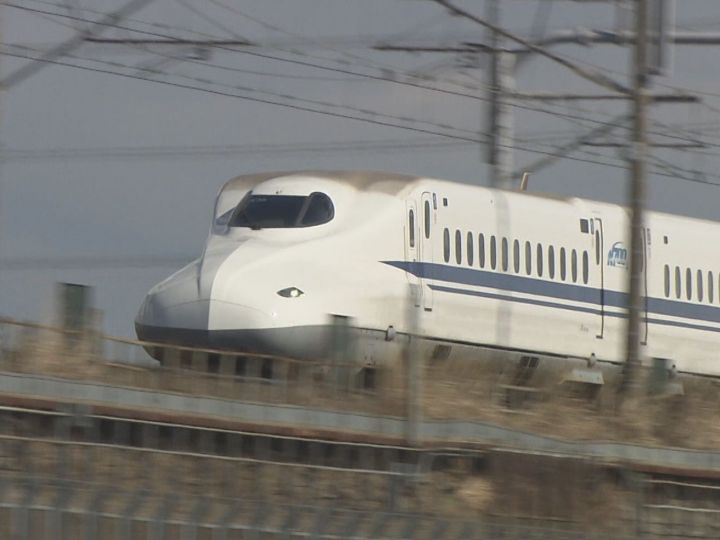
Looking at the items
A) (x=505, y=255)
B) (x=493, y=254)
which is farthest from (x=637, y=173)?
(x=505, y=255)

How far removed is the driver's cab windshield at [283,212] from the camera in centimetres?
2325

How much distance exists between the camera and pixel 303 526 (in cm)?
1213

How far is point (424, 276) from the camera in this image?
2383 cm

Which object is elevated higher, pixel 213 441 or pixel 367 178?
pixel 367 178

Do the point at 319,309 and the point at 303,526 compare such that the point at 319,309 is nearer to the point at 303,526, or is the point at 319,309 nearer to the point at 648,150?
the point at 648,150

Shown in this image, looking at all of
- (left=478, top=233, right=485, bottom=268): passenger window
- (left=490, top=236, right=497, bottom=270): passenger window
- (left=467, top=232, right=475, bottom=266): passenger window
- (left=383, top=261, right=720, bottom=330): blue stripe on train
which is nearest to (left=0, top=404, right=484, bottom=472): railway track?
(left=383, top=261, right=720, bottom=330): blue stripe on train

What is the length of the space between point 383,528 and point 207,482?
179 inches

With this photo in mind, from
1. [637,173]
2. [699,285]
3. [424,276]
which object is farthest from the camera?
[699,285]

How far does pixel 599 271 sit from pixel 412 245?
4.21 m

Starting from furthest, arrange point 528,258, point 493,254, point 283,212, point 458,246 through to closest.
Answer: point 528,258 → point 493,254 → point 458,246 → point 283,212

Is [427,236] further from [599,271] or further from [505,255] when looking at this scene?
[599,271]

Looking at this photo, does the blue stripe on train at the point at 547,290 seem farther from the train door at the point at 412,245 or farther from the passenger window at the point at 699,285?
the passenger window at the point at 699,285

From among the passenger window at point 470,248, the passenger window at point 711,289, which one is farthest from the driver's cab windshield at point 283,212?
the passenger window at point 711,289

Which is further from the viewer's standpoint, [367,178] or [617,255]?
[617,255]
